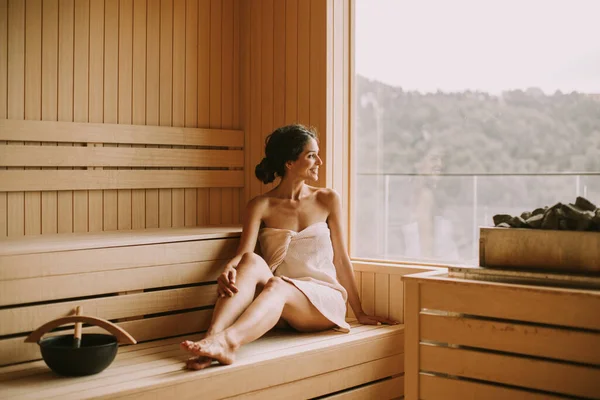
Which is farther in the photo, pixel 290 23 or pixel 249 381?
pixel 290 23

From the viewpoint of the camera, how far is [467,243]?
3670mm

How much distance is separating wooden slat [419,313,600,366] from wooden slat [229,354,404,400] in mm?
656

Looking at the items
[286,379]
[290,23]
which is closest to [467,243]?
[286,379]

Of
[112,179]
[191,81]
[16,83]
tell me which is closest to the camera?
[16,83]

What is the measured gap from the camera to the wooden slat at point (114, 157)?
3531 millimetres

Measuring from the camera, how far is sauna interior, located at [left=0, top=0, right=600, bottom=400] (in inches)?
98.9

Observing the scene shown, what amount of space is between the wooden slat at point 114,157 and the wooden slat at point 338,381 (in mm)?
1551

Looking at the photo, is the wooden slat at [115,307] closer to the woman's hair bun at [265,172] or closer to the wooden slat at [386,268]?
the woman's hair bun at [265,172]

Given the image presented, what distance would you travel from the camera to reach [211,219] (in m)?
4.36

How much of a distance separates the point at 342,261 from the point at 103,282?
1.15 m

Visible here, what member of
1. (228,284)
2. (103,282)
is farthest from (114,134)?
(228,284)

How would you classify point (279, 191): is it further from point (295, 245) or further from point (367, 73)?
→ point (367, 73)

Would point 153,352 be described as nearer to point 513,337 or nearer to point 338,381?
point 338,381

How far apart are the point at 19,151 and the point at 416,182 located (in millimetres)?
1965
